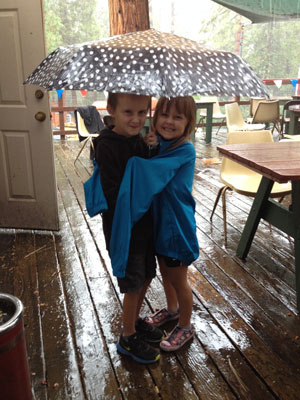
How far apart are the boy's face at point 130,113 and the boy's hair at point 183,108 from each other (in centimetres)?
6

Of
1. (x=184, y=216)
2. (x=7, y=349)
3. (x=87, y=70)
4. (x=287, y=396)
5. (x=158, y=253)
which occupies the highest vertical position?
(x=87, y=70)

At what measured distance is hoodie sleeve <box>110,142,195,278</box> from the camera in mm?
1440

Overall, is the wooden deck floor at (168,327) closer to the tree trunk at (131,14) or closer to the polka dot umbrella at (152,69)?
the polka dot umbrella at (152,69)

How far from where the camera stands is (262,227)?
3.33 metres

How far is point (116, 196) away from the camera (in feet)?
4.87

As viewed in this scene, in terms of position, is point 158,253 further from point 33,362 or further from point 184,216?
point 33,362

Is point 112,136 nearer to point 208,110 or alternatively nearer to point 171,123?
point 171,123

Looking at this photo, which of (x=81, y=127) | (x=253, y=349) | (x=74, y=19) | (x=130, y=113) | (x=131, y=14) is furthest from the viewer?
(x=74, y=19)

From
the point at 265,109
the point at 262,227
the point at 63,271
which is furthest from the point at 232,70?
the point at 265,109

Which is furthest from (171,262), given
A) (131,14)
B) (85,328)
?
(131,14)

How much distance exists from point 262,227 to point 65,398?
2.31m

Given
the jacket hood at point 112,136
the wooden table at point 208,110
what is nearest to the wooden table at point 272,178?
the jacket hood at point 112,136

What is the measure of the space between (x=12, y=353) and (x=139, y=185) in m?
0.74

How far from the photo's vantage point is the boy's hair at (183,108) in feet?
4.77
